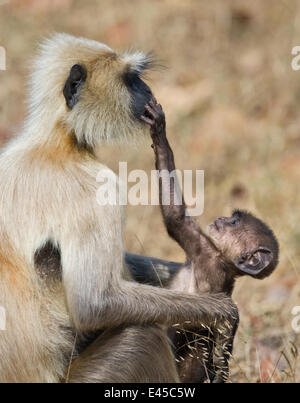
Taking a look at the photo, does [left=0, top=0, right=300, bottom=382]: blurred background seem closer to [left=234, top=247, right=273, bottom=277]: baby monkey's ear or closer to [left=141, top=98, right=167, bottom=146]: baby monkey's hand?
[left=234, top=247, right=273, bottom=277]: baby monkey's ear

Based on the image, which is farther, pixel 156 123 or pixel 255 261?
pixel 255 261

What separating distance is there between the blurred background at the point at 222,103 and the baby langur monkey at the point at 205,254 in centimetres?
82

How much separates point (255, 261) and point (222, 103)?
584cm

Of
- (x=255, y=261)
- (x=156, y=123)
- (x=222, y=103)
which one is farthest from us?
(x=222, y=103)

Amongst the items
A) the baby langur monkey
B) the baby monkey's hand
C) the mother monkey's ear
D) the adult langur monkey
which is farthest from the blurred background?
the mother monkey's ear

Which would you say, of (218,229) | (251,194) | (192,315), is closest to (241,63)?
(251,194)

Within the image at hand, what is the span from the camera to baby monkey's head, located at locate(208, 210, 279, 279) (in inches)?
151

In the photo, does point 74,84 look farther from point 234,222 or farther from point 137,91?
point 234,222

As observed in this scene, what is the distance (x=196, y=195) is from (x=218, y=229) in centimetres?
348

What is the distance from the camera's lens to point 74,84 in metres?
3.53

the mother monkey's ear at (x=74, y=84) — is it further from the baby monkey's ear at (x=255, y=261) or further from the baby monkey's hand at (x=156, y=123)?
the baby monkey's ear at (x=255, y=261)

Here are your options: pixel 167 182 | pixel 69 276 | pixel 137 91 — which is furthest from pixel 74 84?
pixel 69 276

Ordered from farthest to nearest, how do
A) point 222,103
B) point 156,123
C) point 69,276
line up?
point 222,103, point 156,123, point 69,276
